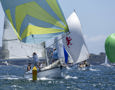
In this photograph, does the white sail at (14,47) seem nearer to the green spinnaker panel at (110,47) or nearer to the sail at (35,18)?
the sail at (35,18)

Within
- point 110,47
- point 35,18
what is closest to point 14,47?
point 35,18

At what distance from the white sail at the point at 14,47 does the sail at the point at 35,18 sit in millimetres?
1626

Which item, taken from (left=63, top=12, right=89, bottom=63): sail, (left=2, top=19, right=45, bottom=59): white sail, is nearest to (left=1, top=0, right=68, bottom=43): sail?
(left=2, top=19, right=45, bottom=59): white sail

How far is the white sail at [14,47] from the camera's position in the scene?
28.5 m

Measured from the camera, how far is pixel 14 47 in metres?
34.7

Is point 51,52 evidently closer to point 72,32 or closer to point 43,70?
point 43,70

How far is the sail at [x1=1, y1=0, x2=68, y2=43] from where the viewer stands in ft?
85.2

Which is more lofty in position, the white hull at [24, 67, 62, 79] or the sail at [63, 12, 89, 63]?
the sail at [63, 12, 89, 63]

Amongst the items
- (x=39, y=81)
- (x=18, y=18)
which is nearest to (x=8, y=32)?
(x=18, y=18)

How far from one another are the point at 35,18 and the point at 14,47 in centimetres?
893

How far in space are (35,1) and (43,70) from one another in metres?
5.56

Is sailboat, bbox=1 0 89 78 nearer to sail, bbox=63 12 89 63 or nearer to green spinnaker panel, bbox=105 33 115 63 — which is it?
sail, bbox=63 12 89 63

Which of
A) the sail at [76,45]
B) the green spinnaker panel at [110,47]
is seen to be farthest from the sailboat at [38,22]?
the green spinnaker panel at [110,47]

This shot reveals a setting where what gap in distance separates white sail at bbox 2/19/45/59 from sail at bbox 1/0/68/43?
5.33 feet
